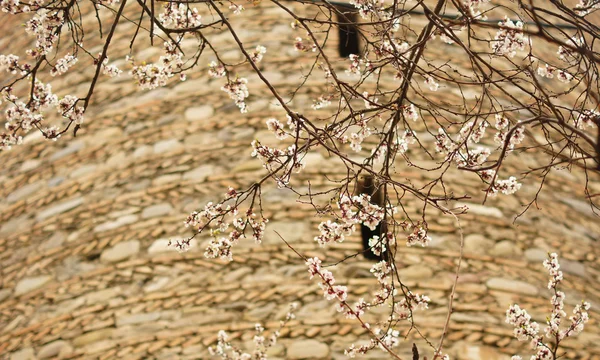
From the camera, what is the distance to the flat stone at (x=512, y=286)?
5289mm

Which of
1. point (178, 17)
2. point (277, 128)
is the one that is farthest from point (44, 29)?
point (277, 128)

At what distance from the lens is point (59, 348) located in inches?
201

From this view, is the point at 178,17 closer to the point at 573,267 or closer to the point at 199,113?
the point at 199,113

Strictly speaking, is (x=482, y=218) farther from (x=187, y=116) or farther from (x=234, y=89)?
(x=234, y=89)

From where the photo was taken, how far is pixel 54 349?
512 centimetres

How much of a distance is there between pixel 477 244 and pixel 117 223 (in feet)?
7.88

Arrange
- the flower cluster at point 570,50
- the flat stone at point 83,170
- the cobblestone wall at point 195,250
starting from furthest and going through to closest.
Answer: the flat stone at point 83,170, the cobblestone wall at point 195,250, the flower cluster at point 570,50

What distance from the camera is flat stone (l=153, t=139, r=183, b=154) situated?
19.6ft

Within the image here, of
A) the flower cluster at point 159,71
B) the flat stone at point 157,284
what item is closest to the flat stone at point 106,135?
the flat stone at point 157,284

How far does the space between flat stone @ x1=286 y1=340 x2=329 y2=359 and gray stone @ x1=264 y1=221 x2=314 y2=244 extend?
699 mm

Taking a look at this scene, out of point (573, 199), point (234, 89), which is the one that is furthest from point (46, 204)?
point (573, 199)

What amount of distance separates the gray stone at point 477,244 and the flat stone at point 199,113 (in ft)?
6.76

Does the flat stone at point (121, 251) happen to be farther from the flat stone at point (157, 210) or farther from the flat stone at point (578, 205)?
the flat stone at point (578, 205)

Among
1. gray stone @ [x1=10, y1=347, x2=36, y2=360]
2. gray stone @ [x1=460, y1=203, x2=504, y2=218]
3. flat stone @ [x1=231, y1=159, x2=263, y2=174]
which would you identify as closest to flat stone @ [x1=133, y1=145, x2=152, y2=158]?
flat stone @ [x1=231, y1=159, x2=263, y2=174]
